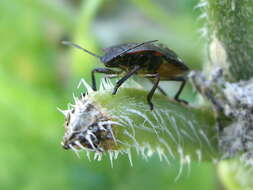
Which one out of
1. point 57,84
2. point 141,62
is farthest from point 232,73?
point 57,84

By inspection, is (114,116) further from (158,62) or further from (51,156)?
(51,156)

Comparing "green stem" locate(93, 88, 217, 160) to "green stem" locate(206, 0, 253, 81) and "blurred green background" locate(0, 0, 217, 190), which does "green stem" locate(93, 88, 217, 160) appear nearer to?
"green stem" locate(206, 0, 253, 81)

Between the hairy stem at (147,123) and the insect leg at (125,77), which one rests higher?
the insect leg at (125,77)

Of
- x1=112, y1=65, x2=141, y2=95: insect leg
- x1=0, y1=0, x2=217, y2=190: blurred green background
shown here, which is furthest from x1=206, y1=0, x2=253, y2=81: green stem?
x1=0, y1=0, x2=217, y2=190: blurred green background

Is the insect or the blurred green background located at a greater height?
the insect

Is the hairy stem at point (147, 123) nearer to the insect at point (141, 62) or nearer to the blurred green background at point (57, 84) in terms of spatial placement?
the insect at point (141, 62)

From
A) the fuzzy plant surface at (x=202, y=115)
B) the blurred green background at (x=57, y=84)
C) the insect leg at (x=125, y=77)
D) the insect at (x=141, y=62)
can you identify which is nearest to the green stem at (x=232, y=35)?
the fuzzy plant surface at (x=202, y=115)

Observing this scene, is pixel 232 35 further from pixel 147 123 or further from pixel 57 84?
pixel 57 84
